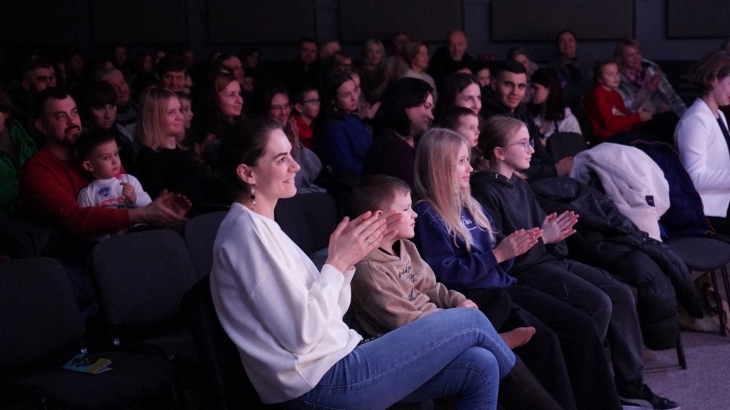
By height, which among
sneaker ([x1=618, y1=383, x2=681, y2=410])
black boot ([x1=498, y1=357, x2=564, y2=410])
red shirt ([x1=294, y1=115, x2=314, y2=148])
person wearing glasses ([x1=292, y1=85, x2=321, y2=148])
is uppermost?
person wearing glasses ([x1=292, y1=85, x2=321, y2=148])

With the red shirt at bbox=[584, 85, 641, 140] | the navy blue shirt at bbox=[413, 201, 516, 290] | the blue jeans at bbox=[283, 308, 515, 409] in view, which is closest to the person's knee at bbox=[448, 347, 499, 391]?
the blue jeans at bbox=[283, 308, 515, 409]

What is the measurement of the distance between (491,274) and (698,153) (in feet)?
6.33

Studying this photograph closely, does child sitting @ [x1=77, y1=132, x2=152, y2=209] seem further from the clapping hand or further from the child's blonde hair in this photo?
the clapping hand

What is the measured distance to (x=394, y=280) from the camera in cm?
280

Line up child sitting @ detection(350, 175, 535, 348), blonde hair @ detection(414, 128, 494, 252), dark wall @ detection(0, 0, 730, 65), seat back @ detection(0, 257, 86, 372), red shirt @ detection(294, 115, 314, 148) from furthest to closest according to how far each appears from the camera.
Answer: dark wall @ detection(0, 0, 730, 65)
red shirt @ detection(294, 115, 314, 148)
blonde hair @ detection(414, 128, 494, 252)
child sitting @ detection(350, 175, 535, 348)
seat back @ detection(0, 257, 86, 372)

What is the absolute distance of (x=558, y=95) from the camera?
19.7 ft

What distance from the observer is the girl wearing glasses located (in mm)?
3080

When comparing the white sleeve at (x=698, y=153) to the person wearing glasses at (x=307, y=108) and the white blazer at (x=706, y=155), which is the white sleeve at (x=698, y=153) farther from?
the person wearing glasses at (x=307, y=108)

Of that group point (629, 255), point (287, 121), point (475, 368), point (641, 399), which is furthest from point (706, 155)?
point (475, 368)

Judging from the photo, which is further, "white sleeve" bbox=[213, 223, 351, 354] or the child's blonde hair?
the child's blonde hair

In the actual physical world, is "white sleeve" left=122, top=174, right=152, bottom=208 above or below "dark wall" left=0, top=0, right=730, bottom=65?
below

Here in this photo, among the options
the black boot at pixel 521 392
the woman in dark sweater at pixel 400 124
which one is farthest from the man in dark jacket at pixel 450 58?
the black boot at pixel 521 392

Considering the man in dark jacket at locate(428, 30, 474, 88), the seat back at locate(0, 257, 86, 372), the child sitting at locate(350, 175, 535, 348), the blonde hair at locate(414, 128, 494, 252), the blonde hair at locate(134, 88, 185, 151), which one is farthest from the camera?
the man in dark jacket at locate(428, 30, 474, 88)

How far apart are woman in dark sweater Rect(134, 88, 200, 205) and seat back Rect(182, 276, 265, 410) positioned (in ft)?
5.90
